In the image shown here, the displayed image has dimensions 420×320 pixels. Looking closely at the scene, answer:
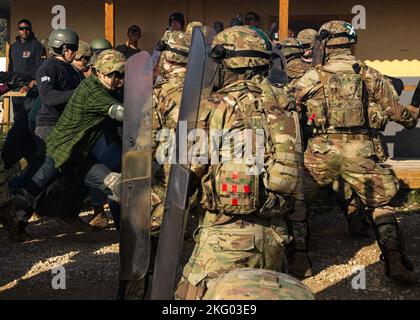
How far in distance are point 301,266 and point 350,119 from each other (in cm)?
125

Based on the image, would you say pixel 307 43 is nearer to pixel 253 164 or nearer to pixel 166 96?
pixel 166 96

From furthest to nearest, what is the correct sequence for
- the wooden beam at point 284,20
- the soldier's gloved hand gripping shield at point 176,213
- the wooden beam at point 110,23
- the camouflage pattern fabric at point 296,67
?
the wooden beam at point 110,23 → the wooden beam at point 284,20 → the camouflage pattern fabric at point 296,67 → the soldier's gloved hand gripping shield at point 176,213

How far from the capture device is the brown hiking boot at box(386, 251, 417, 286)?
20.6 feet

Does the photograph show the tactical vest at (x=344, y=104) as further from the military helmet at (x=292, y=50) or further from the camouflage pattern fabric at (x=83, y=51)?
the camouflage pattern fabric at (x=83, y=51)

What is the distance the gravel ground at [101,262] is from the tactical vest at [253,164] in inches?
83.9

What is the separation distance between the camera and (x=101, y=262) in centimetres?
716

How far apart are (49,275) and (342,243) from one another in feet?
9.09

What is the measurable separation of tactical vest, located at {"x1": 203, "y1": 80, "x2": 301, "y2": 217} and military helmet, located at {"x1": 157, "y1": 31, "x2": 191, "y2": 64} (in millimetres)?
1909

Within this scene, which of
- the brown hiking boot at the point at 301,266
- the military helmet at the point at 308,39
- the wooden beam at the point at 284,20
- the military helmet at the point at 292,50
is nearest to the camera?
the brown hiking boot at the point at 301,266

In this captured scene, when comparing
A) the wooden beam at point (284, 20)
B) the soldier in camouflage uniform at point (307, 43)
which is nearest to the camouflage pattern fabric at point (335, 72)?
the soldier in camouflage uniform at point (307, 43)

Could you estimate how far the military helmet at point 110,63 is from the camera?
6.64 metres

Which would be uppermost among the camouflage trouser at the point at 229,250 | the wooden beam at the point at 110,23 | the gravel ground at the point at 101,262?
the wooden beam at the point at 110,23

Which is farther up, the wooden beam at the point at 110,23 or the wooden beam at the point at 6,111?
the wooden beam at the point at 110,23
